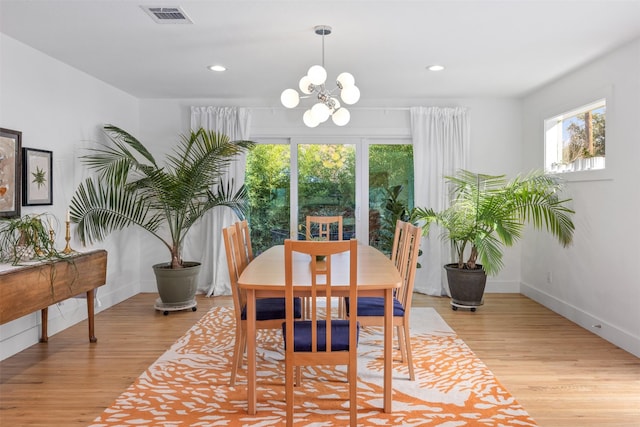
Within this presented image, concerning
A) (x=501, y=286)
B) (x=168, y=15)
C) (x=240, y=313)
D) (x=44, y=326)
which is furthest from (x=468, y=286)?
(x=44, y=326)

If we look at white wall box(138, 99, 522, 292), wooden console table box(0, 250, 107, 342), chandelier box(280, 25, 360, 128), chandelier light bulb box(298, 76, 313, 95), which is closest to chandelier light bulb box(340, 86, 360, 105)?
chandelier box(280, 25, 360, 128)

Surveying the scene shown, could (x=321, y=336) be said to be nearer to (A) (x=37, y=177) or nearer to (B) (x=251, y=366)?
(B) (x=251, y=366)

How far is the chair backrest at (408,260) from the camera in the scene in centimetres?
299

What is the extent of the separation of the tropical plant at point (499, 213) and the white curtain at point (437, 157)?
26.9 inches

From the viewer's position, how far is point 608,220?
3967 mm

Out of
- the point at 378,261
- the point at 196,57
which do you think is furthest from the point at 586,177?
the point at 196,57

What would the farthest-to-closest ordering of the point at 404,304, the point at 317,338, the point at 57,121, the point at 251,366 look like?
the point at 57,121 → the point at 404,304 → the point at 251,366 → the point at 317,338

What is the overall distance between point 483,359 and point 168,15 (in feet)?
10.6

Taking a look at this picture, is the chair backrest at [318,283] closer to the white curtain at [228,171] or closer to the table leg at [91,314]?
the table leg at [91,314]

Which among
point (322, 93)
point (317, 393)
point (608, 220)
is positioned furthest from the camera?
point (608, 220)

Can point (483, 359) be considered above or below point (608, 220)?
below

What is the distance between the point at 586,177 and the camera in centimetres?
427

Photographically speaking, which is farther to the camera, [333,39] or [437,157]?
[437,157]

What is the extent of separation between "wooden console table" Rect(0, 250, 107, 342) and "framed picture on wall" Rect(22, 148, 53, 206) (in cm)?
63
